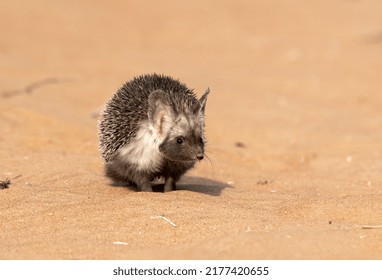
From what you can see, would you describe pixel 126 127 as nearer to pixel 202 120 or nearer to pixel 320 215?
pixel 202 120

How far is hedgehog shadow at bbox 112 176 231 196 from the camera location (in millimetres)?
9258

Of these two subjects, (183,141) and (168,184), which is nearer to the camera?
(183,141)

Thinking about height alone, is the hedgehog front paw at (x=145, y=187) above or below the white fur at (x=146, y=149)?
below

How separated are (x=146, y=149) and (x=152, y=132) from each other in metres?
0.22

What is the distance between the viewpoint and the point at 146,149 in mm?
8578

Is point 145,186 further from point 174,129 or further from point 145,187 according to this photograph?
point 174,129

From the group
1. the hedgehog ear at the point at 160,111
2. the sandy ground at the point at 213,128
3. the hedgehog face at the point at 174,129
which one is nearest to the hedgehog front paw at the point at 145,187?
the sandy ground at the point at 213,128

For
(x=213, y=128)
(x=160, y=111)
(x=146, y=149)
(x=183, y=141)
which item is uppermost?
(x=213, y=128)

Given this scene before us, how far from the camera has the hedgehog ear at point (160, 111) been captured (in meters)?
8.38

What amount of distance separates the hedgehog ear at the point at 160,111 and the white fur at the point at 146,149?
98 mm

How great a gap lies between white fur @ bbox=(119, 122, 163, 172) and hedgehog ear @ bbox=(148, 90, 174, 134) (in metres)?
0.10

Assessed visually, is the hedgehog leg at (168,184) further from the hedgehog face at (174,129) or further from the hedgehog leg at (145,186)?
the hedgehog face at (174,129)

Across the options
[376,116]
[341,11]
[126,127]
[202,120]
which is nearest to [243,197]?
[202,120]

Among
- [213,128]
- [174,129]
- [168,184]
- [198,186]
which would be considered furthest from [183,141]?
[213,128]
